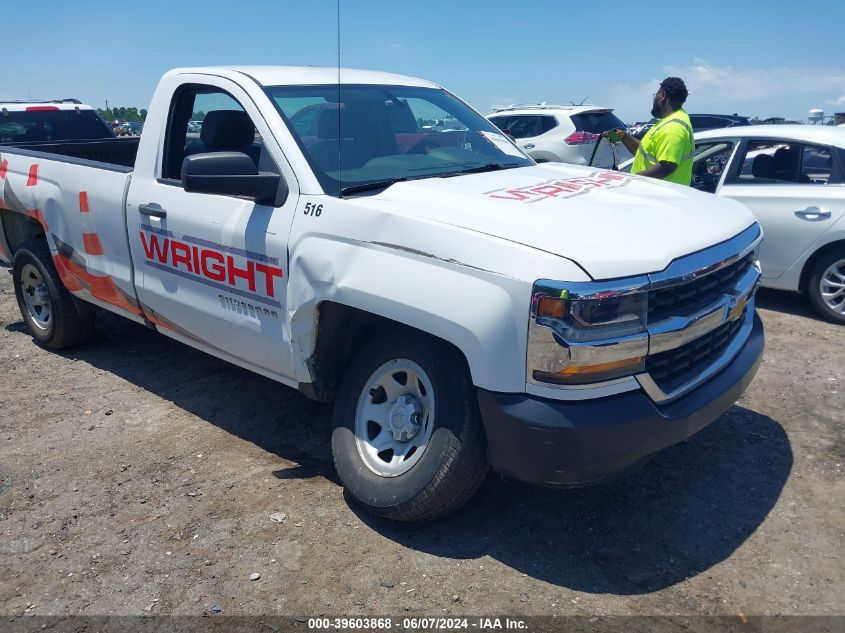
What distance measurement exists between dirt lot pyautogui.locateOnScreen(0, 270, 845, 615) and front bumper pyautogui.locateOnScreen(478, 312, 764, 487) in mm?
530

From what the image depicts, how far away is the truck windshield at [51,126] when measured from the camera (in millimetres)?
8906

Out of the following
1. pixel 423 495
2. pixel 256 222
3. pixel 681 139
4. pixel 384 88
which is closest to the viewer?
pixel 423 495

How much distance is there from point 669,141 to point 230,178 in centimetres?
388

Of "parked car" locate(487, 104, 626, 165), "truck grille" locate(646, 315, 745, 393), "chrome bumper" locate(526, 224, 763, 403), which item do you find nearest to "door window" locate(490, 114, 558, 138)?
"parked car" locate(487, 104, 626, 165)

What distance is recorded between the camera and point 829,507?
11.5 feet

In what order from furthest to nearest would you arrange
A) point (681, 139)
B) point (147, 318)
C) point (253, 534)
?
point (681, 139)
point (147, 318)
point (253, 534)

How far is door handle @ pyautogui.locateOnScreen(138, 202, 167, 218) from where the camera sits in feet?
13.5

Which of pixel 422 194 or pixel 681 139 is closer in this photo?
pixel 422 194

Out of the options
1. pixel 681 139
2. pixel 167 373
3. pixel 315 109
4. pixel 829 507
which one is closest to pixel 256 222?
pixel 315 109

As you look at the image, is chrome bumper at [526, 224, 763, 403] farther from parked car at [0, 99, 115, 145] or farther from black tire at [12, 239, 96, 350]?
parked car at [0, 99, 115, 145]

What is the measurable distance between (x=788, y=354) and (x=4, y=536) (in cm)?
512

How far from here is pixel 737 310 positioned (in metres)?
3.39

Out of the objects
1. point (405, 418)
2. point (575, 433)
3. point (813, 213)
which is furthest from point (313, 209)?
point (813, 213)

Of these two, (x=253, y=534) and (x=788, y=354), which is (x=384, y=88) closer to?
(x=253, y=534)
